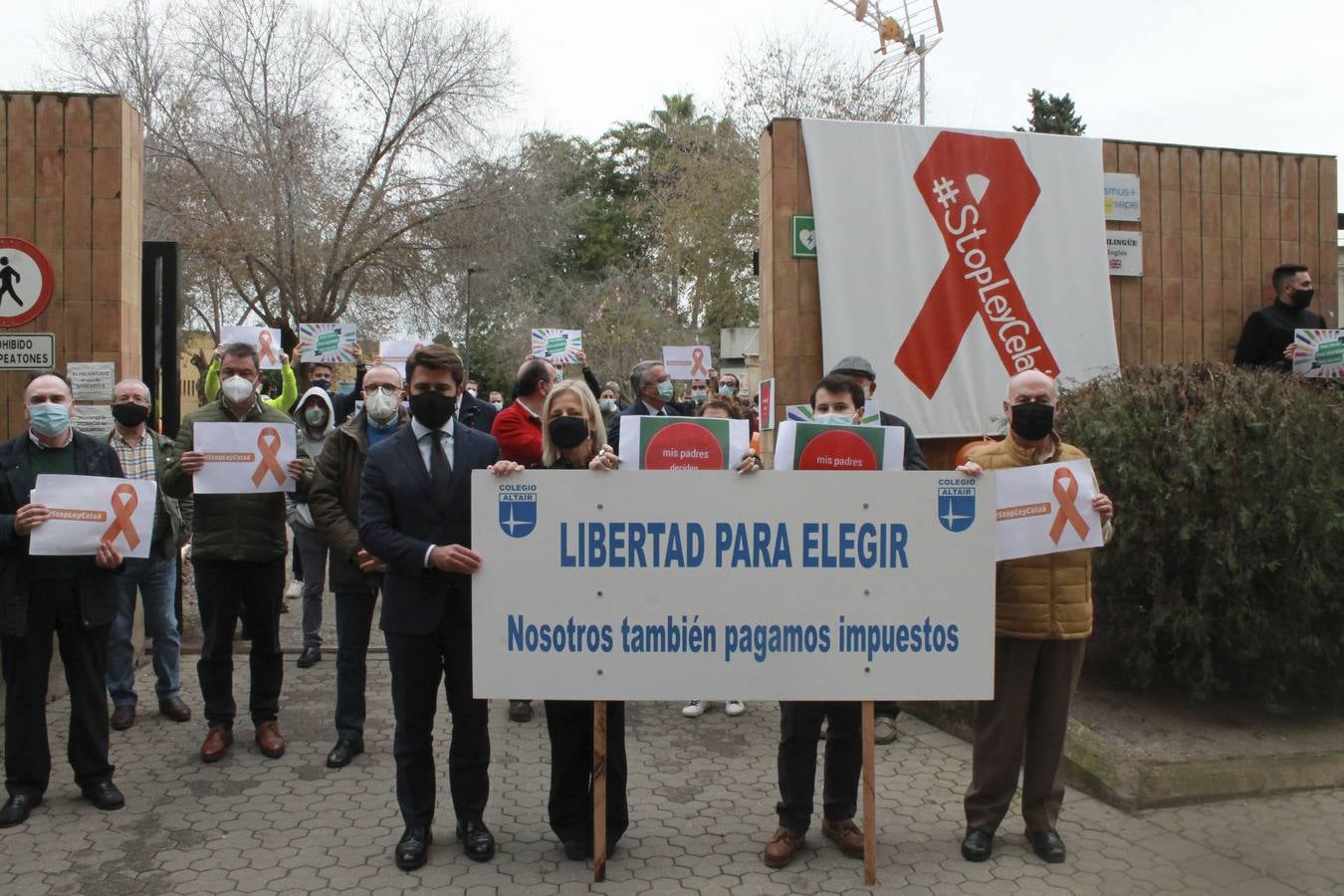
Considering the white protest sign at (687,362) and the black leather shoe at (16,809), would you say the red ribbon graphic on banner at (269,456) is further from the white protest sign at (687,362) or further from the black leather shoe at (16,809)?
the white protest sign at (687,362)

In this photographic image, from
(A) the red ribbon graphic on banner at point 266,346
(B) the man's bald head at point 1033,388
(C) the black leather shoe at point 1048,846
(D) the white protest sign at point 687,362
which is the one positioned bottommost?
(C) the black leather shoe at point 1048,846

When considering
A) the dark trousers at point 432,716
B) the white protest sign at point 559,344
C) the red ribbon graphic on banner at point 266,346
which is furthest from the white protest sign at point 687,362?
the dark trousers at point 432,716

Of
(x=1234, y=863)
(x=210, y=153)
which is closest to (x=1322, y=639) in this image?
(x=1234, y=863)

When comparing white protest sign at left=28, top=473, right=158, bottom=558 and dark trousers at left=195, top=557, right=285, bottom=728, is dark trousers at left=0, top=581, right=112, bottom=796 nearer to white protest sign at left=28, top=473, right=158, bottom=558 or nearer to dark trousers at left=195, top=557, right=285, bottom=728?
white protest sign at left=28, top=473, right=158, bottom=558

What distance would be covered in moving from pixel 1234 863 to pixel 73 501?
5.18 meters

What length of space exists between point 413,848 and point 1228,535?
4.18 meters

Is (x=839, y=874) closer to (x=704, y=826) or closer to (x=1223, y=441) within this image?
(x=704, y=826)

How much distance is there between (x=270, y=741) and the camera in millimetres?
5750

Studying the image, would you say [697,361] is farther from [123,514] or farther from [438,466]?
[438,466]

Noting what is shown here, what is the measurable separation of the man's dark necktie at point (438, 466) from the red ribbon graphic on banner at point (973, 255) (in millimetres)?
4430

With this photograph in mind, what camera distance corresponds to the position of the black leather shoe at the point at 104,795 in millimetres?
4961

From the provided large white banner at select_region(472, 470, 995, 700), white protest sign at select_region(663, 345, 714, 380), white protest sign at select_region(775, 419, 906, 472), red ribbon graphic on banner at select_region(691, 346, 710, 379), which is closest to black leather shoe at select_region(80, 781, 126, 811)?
large white banner at select_region(472, 470, 995, 700)

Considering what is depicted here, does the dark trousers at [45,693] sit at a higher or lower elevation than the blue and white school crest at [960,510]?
lower

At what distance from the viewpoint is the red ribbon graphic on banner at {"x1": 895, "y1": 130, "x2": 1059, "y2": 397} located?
8117 mm
